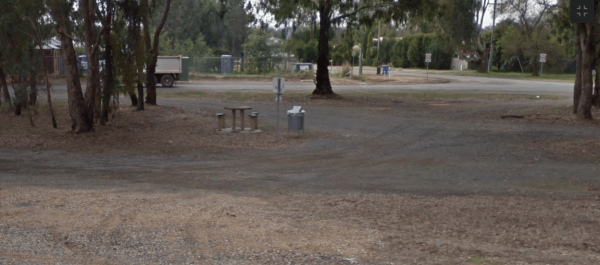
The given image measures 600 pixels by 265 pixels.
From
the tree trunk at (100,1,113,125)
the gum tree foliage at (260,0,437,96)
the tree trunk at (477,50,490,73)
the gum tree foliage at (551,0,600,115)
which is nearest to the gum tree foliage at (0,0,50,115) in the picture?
the tree trunk at (100,1,113,125)

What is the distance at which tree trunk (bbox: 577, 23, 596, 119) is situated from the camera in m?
24.1

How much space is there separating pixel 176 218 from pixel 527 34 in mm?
68225

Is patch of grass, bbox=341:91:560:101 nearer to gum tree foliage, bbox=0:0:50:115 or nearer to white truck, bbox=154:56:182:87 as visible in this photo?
white truck, bbox=154:56:182:87

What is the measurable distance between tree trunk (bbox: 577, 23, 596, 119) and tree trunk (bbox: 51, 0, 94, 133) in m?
16.9

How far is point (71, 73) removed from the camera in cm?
1973

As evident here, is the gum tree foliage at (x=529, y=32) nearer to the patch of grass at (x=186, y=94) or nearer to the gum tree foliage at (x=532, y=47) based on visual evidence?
the gum tree foliage at (x=532, y=47)

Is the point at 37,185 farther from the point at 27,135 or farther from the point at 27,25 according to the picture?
the point at 27,25

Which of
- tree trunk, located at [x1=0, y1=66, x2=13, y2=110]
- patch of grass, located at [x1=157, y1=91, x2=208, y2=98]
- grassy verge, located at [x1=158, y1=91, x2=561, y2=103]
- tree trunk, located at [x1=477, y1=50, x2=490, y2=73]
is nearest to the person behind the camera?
tree trunk, located at [x1=0, y1=66, x2=13, y2=110]

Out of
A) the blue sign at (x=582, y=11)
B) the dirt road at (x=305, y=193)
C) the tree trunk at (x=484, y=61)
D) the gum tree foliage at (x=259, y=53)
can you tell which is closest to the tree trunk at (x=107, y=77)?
the dirt road at (x=305, y=193)

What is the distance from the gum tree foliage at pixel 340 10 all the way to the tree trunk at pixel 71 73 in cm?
1446

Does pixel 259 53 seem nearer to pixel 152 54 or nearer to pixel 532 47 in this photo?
pixel 532 47

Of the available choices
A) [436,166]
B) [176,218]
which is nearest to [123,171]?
[176,218]

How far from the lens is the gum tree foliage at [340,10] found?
32719 mm

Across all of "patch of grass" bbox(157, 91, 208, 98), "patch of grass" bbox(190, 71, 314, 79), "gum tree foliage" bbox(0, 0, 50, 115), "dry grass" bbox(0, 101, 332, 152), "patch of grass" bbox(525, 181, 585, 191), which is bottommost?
"dry grass" bbox(0, 101, 332, 152)
